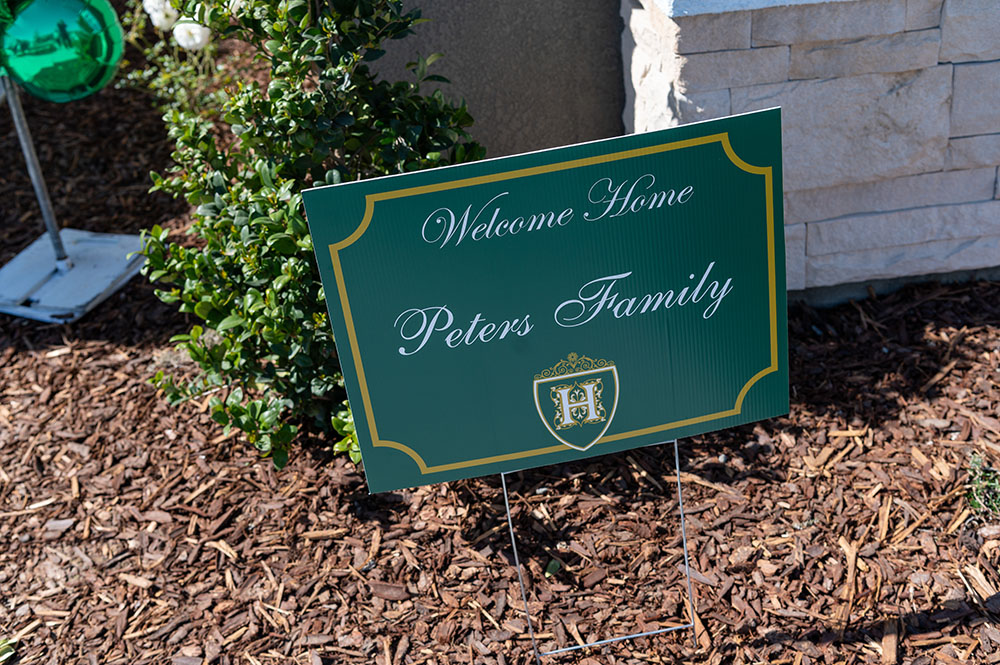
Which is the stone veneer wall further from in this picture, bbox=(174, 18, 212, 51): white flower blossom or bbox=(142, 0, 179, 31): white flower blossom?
bbox=(142, 0, 179, 31): white flower blossom

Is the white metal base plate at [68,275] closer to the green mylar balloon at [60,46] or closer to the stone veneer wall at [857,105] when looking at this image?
the green mylar balloon at [60,46]

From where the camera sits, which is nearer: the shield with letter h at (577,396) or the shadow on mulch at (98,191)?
the shield with letter h at (577,396)

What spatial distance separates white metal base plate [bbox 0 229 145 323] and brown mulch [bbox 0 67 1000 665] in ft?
2.07

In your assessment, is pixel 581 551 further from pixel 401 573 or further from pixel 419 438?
pixel 419 438

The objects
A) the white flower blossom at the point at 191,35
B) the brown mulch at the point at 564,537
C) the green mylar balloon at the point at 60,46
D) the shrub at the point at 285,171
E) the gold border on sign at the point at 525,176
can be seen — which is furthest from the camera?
the white flower blossom at the point at 191,35

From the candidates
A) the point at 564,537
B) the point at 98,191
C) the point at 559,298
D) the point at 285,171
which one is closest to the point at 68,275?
the point at 98,191

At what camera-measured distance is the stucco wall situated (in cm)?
340

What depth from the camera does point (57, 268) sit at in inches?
166

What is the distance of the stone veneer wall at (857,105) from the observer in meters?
2.93

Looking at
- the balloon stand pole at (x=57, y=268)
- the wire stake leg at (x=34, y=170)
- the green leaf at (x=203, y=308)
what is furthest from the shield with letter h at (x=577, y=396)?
the wire stake leg at (x=34, y=170)

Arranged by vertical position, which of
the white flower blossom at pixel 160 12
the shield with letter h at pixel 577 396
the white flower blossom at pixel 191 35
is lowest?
the shield with letter h at pixel 577 396

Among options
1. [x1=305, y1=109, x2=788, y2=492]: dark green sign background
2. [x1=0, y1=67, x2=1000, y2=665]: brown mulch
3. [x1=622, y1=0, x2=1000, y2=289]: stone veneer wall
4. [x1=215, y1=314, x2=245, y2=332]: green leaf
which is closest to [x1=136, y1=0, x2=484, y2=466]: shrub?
[x1=215, y1=314, x2=245, y2=332]: green leaf

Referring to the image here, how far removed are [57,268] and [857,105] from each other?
11.5 ft

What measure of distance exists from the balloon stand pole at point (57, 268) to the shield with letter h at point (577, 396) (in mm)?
2584
